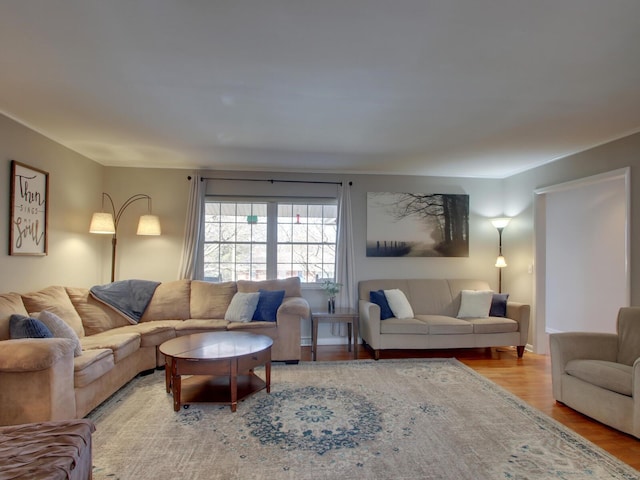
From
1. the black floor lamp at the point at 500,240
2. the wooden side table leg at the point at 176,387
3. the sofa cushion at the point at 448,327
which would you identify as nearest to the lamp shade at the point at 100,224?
the wooden side table leg at the point at 176,387

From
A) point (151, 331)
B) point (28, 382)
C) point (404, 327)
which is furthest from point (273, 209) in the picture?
point (28, 382)

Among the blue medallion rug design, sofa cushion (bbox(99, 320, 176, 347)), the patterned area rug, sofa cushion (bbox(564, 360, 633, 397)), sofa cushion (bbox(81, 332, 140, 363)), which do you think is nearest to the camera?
the patterned area rug

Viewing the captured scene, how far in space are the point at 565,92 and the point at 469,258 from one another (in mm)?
3217

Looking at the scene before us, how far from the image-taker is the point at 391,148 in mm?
4152

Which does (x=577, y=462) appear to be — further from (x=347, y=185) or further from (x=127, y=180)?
(x=127, y=180)

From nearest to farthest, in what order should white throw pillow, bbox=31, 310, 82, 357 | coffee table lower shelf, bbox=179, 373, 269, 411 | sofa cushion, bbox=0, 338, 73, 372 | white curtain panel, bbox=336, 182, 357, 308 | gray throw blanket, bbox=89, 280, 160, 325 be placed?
sofa cushion, bbox=0, 338, 73, 372
white throw pillow, bbox=31, 310, 82, 357
coffee table lower shelf, bbox=179, 373, 269, 411
gray throw blanket, bbox=89, 280, 160, 325
white curtain panel, bbox=336, 182, 357, 308

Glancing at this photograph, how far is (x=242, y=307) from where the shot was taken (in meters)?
4.32

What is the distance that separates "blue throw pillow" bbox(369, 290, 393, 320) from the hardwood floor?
0.54 meters

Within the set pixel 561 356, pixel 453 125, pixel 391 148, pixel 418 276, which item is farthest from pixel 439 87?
pixel 418 276

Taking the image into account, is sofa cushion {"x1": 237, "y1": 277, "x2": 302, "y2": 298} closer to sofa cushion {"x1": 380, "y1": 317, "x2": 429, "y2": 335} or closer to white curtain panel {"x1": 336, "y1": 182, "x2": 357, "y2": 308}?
white curtain panel {"x1": 336, "y1": 182, "x2": 357, "y2": 308}

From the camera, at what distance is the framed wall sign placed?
3.33 metres

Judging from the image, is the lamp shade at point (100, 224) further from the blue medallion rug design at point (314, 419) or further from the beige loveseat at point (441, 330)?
the beige loveseat at point (441, 330)

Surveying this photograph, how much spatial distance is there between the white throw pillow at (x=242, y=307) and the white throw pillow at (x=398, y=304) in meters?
1.69

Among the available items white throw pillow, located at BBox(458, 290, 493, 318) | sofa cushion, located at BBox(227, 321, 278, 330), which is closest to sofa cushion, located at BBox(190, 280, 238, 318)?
sofa cushion, located at BBox(227, 321, 278, 330)
